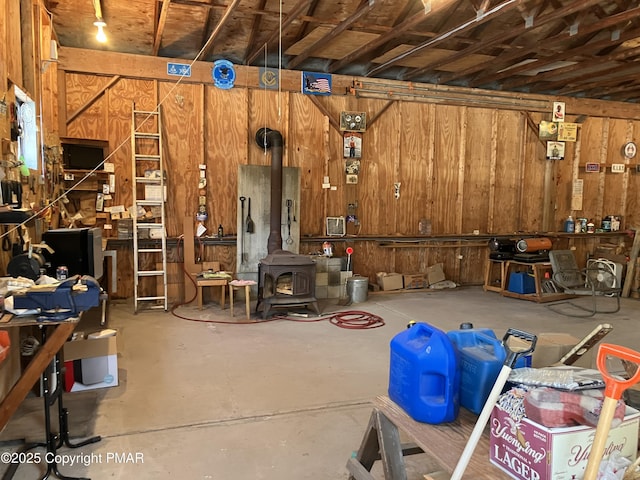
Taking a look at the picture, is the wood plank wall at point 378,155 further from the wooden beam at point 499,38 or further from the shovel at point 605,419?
the shovel at point 605,419

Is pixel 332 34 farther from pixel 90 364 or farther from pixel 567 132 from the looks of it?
pixel 567 132

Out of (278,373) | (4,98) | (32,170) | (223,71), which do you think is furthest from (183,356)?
(223,71)

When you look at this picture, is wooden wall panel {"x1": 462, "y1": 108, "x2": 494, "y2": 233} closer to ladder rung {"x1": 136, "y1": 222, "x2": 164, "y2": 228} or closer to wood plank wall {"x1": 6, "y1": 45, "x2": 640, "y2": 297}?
wood plank wall {"x1": 6, "y1": 45, "x2": 640, "y2": 297}

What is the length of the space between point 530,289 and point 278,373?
4.70 m

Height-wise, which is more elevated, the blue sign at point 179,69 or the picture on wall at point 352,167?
the blue sign at point 179,69

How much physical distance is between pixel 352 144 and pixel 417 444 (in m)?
5.69

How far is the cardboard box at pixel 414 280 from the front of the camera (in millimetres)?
7133

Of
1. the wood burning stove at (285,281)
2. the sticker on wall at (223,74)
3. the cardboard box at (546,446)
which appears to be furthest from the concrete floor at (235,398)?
the sticker on wall at (223,74)

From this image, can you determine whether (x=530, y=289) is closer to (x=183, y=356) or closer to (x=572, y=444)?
(x=183, y=356)

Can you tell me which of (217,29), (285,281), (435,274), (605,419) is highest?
(217,29)

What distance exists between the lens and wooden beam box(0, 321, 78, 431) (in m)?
1.98

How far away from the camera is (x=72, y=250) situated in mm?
3852

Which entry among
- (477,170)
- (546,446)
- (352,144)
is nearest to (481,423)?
(546,446)

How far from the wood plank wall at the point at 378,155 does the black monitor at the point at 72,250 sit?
2139mm
